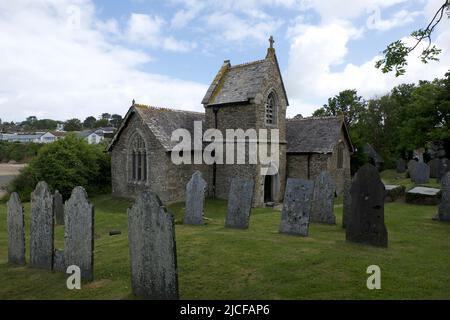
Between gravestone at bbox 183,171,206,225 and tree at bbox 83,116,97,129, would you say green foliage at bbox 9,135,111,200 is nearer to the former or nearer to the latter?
gravestone at bbox 183,171,206,225

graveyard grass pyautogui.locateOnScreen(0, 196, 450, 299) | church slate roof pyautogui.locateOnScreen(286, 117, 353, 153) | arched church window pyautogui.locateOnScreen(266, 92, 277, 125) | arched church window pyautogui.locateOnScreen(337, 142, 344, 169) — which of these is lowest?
graveyard grass pyautogui.locateOnScreen(0, 196, 450, 299)

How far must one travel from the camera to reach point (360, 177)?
939 cm

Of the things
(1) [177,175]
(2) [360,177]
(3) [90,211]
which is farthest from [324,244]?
(1) [177,175]

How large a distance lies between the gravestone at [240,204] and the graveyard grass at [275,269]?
67cm

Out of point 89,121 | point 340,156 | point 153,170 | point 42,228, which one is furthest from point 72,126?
point 42,228

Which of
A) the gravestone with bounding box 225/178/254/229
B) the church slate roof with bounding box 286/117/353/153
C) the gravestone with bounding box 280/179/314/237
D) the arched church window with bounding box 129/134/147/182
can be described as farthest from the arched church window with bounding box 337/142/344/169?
the gravestone with bounding box 280/179/314/237

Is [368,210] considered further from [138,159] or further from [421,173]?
[421,173]

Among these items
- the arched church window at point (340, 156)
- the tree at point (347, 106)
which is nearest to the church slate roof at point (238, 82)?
the arched church window at point (340, 156)

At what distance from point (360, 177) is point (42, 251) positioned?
8.20m

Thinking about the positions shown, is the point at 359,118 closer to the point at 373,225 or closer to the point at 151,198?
the point at 373,225

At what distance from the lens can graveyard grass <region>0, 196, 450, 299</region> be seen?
6.44 meters

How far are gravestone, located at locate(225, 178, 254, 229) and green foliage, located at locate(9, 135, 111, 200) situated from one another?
1624 cm

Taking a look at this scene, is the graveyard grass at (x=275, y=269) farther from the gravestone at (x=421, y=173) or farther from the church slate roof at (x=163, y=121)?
the gravestone at (x=421, y=173)

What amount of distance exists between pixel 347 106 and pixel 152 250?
52857mm
